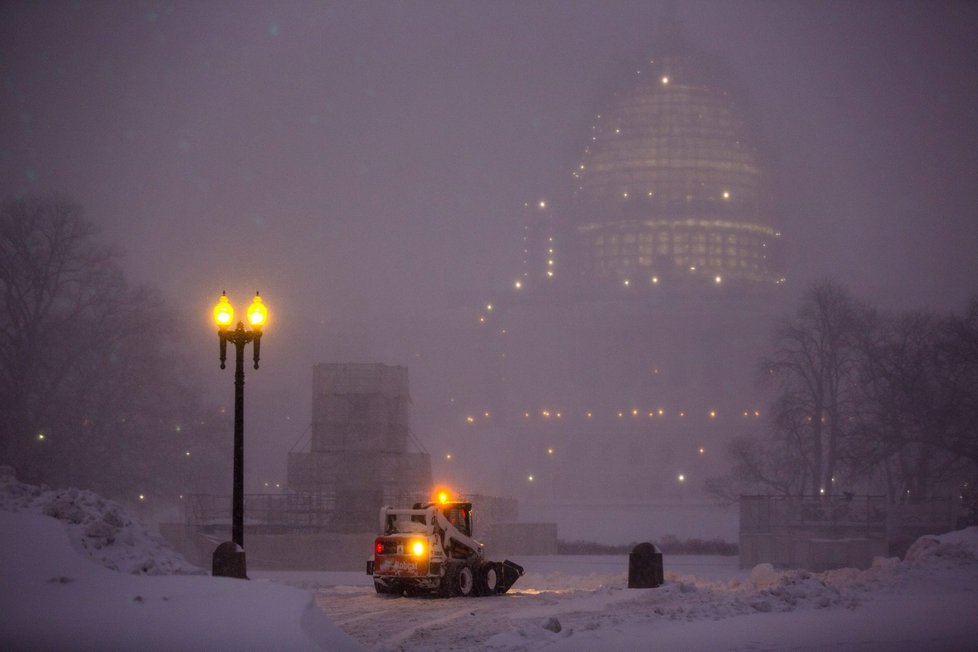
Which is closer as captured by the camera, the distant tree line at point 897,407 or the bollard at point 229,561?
the bollard at point 229,561

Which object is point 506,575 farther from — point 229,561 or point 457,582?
point 229,561

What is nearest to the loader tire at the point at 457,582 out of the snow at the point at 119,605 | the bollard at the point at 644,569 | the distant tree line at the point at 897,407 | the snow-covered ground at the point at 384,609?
the snow-covered ground at the point at 384,609

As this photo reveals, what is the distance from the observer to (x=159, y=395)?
43656mm

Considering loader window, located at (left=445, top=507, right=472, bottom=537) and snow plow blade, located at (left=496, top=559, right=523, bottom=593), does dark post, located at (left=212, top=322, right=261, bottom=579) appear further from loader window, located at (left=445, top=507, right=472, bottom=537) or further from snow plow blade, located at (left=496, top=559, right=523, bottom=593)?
snow plow blade, located at (left=496, top=559, right=523, bottom=593)

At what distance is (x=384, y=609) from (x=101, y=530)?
185 inches

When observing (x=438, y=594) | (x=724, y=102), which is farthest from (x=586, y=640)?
(x=724, y=102)

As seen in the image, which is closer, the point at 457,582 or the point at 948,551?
the point at 457,582

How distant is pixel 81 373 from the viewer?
4122cm

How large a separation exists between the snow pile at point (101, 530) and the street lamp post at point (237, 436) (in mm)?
549

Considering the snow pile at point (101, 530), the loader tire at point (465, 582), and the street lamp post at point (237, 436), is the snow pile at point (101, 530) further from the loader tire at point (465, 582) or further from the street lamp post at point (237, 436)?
the loader tire at point (465, 582)

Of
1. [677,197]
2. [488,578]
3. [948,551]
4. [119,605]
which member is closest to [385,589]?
[488,578]

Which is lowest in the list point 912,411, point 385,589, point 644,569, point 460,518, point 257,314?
point 385,589

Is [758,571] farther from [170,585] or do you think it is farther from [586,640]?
[170,585]

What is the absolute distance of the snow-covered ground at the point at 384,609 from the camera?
10055 millimetres
